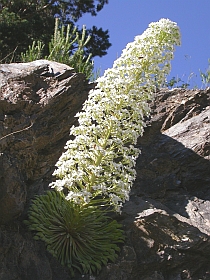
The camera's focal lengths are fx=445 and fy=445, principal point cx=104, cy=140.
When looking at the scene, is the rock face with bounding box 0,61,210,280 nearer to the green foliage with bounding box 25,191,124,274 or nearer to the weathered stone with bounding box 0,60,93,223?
the weathered stone with bounding box 0,60,93,223

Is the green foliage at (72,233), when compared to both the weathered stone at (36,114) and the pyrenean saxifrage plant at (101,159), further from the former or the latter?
the weathered stone at (36,114)

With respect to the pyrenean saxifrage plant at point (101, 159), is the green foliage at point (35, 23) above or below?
above

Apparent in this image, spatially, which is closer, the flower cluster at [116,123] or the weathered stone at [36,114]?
the flower cluster at [116,123]

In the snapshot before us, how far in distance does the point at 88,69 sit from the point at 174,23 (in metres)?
4.77

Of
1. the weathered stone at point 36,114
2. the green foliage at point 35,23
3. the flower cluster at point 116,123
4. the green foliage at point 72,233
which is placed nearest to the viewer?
the flower cluster at point 116,123

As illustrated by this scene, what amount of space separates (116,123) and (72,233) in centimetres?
145

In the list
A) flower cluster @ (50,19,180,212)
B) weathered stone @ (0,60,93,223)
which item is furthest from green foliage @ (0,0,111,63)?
flower cluster @ (50,19,180,212)

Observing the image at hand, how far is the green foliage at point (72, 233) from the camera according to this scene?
536 cm

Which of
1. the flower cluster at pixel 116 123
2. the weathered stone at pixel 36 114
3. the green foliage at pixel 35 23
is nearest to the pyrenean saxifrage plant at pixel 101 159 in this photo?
the flower cluster at pixel 116 123

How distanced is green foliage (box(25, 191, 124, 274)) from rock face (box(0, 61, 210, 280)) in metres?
0.12

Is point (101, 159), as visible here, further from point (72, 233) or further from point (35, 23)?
point (35, 23)

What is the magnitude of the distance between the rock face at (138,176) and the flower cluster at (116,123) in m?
0.74

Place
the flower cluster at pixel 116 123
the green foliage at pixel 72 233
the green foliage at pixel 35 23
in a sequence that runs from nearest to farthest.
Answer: the flower cluster at pixel 116 123
the green foliage at pixel 72 233
the green foliage at pixel 35 23

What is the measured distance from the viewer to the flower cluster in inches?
205
